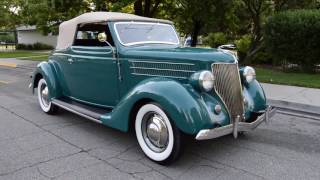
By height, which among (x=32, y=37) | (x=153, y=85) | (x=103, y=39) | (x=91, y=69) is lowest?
(x=153, y=85)

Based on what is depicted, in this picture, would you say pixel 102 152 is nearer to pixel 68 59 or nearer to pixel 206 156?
pixel 206 156

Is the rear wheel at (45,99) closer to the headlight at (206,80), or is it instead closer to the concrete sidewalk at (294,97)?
the headlight at (206,80)

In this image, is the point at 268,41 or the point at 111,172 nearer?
the point at 111,172

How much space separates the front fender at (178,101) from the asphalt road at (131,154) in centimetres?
59

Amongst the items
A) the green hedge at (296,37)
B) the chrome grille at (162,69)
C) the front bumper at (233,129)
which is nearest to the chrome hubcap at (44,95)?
the chrome grille at (162,69)

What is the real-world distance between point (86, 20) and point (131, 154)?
2.56 metres

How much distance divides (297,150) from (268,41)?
8562 millimetres

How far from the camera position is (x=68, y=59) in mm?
6309

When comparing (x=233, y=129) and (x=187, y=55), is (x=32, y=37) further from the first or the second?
(x=233, y=129)

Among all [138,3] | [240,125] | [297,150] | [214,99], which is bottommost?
[297,150]

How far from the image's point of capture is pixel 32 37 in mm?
39906

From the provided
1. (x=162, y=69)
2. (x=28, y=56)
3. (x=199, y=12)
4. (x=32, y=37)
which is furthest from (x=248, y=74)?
(x=32, y=37)

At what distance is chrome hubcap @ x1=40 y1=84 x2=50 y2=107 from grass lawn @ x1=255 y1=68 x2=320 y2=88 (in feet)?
20.8

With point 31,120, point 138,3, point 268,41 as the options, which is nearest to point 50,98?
point 31,120
